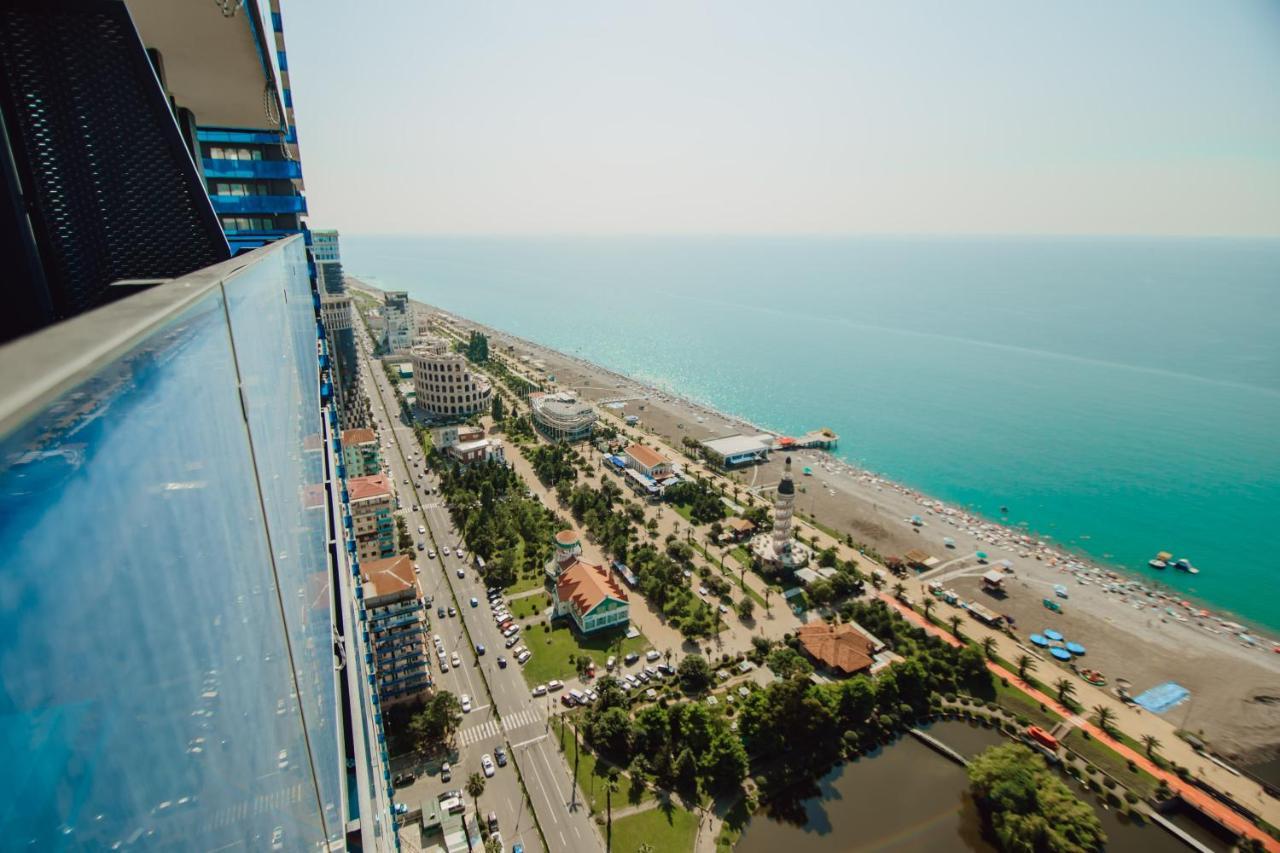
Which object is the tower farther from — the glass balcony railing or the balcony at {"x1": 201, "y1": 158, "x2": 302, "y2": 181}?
the glass balcony railing

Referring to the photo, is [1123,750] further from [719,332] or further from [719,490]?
[719,332]

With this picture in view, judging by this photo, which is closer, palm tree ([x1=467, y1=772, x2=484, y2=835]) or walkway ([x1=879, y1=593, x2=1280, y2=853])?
palm tree ([x1=467, y1=772, x2=484, y2=835])

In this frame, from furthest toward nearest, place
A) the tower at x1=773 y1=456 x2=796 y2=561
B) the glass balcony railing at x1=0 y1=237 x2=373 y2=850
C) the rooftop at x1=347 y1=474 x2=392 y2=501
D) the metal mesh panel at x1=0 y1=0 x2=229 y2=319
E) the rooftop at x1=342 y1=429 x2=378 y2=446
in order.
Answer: the rooftop at x1=342 y1=429 x2=378 y2=446
the tower at x1=773 y1=456 x2=796 y2=561
the rooftop at x1=347 y1=474 x2=392 y2=501
the metal mesh panel at x1=0 y1=0 x2=229 y2=319
the glass balcony railing at x1=0 y1=237 x2=373 y2=850

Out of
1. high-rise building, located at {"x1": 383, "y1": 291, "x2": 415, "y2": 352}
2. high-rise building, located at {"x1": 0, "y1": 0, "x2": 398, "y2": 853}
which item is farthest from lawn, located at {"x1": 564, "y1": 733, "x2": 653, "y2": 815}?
high-rise building, located at {"x1": 383, "y1": 291, "x2": 415, "y2": 352}

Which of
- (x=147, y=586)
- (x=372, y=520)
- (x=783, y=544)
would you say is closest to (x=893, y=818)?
(x=783, y=544)

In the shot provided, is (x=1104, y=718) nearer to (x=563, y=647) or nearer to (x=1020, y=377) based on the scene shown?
(x=563, y=647)
